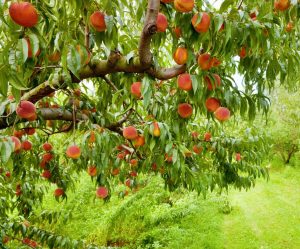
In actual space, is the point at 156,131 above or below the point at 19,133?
above

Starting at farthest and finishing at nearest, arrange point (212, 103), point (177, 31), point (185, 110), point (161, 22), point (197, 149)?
point (197, 149)
point (185, 110)
point (212, 103)
point (177, 31)
point (161, 22)

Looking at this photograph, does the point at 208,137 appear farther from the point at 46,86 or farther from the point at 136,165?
the point at 46,86

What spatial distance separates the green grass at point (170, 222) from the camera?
6453 mm

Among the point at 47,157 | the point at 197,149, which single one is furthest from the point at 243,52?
the point at 47,157

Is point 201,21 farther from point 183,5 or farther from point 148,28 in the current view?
point 148,28

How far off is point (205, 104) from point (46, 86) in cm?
93

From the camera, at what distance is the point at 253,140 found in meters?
3.09

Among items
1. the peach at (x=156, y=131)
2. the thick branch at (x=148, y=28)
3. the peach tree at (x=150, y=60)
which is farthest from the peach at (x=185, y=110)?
the thick branch at (x=148, y=28)

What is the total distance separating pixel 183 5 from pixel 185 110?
77 cm

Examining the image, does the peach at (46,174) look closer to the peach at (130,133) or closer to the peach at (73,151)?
the peach at (73,151)

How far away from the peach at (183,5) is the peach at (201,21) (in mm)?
39

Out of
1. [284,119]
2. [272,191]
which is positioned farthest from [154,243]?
[284,119]

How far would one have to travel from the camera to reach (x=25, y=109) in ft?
6.56

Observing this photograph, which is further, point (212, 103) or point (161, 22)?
point (212, 103)
